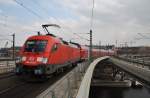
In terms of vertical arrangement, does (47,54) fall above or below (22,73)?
above

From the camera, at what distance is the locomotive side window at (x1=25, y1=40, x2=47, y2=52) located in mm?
22062

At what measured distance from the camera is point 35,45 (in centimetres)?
2233

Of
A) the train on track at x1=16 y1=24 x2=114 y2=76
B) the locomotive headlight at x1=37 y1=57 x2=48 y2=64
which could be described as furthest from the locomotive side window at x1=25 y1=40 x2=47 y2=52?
the locomotive headlight at x1=37 y1=57 x2=48 y2=64

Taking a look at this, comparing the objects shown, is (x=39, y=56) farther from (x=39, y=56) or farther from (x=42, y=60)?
(x=42, y=60)

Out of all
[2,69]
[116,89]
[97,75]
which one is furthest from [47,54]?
[97,75]

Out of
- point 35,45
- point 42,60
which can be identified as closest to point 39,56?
point 42,60

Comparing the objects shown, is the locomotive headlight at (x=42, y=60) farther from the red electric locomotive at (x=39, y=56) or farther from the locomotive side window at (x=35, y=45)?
the locomotive side window at (x=35, y=45)

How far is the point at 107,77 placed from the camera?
214 feet

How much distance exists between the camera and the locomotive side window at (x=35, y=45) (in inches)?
869

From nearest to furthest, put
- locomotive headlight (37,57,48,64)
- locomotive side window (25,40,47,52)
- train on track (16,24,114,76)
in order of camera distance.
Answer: train on track (16,24,114,76) < locomotive headlight (37,57,48,64) < locomotive side window (25,40,47,52)

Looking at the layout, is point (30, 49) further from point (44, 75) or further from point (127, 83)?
point (127, 83)

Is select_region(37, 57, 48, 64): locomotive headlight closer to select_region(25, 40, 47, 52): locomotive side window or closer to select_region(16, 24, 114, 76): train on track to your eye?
select_region(16, 24, 114, 76): train on track

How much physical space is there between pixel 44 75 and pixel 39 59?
3.90ft

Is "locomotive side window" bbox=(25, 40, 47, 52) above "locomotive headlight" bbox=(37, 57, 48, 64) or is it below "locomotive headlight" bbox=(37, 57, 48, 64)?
above
